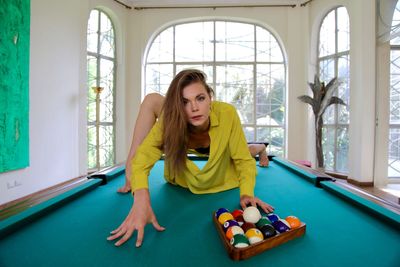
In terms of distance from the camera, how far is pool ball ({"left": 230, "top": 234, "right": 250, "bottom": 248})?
0.81 meters

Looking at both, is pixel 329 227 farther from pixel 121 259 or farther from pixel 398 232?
pixel 121 259

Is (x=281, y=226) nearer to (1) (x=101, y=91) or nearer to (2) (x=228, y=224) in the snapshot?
(2) (x=228, y=224)

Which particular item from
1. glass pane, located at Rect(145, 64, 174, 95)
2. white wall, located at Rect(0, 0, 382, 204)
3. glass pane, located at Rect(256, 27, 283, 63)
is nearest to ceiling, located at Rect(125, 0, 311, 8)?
white wall, located at Rect(0, 0, 382, 204)

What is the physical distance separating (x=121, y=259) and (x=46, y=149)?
3.91m

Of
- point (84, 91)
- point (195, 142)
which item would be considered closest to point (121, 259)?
point (195, 142)

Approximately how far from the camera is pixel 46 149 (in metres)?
4.11

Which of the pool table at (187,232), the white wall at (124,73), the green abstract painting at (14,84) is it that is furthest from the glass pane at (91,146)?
the pool table at (187,232)

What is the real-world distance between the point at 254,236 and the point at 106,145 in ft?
18.4

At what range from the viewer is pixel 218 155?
1.58 m

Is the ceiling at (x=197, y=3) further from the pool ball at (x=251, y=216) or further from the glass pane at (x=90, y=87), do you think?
the pool ball at (x=251, y=216)

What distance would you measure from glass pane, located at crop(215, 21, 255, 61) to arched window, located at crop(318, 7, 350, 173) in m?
1.58

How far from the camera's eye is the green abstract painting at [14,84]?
3.15 m

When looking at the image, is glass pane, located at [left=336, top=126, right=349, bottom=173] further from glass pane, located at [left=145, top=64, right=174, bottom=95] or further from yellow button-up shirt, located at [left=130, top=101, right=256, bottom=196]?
yellow button-up shirt, located at [left=130, top=101, right=256, bottom=196]

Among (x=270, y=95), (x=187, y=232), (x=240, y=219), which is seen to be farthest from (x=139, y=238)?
(x=270, y=95)
